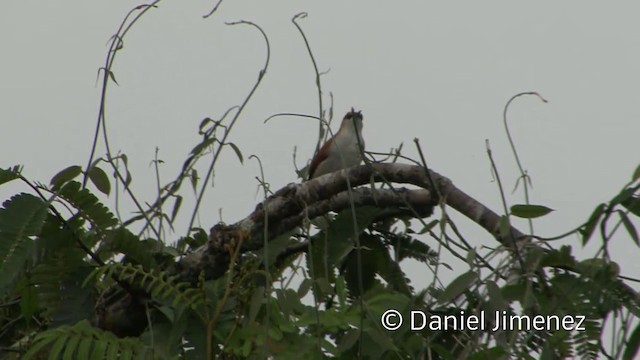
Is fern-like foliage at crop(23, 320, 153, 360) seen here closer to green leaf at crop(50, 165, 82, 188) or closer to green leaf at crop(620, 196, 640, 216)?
green leaf at crop(50, 165, 82, 188)

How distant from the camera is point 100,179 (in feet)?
12.8

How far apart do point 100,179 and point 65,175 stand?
244 mm

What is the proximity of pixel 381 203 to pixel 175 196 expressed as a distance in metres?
0.80

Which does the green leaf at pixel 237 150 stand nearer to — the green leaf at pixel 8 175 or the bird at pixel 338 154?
the green leaf at pixel 8 175

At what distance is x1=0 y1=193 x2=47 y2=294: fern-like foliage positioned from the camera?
3338mm

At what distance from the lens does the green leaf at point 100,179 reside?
12.8ft

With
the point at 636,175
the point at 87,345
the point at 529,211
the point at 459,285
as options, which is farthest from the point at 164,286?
the point at 636,175

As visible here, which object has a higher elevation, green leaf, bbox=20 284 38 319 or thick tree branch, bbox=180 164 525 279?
thick tree branch, bbox=180 164 525 279

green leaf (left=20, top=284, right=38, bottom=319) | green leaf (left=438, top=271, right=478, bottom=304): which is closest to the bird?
green leaf (left=20, top=284, right=38, bottom=319)

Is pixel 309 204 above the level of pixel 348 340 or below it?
above

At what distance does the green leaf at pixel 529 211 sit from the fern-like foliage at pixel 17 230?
1515mm

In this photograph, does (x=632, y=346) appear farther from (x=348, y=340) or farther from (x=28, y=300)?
(x=28, y=300)

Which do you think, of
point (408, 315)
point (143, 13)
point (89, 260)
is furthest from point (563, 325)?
point (143, 13)

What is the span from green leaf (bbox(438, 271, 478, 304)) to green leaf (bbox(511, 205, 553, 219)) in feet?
0.83
